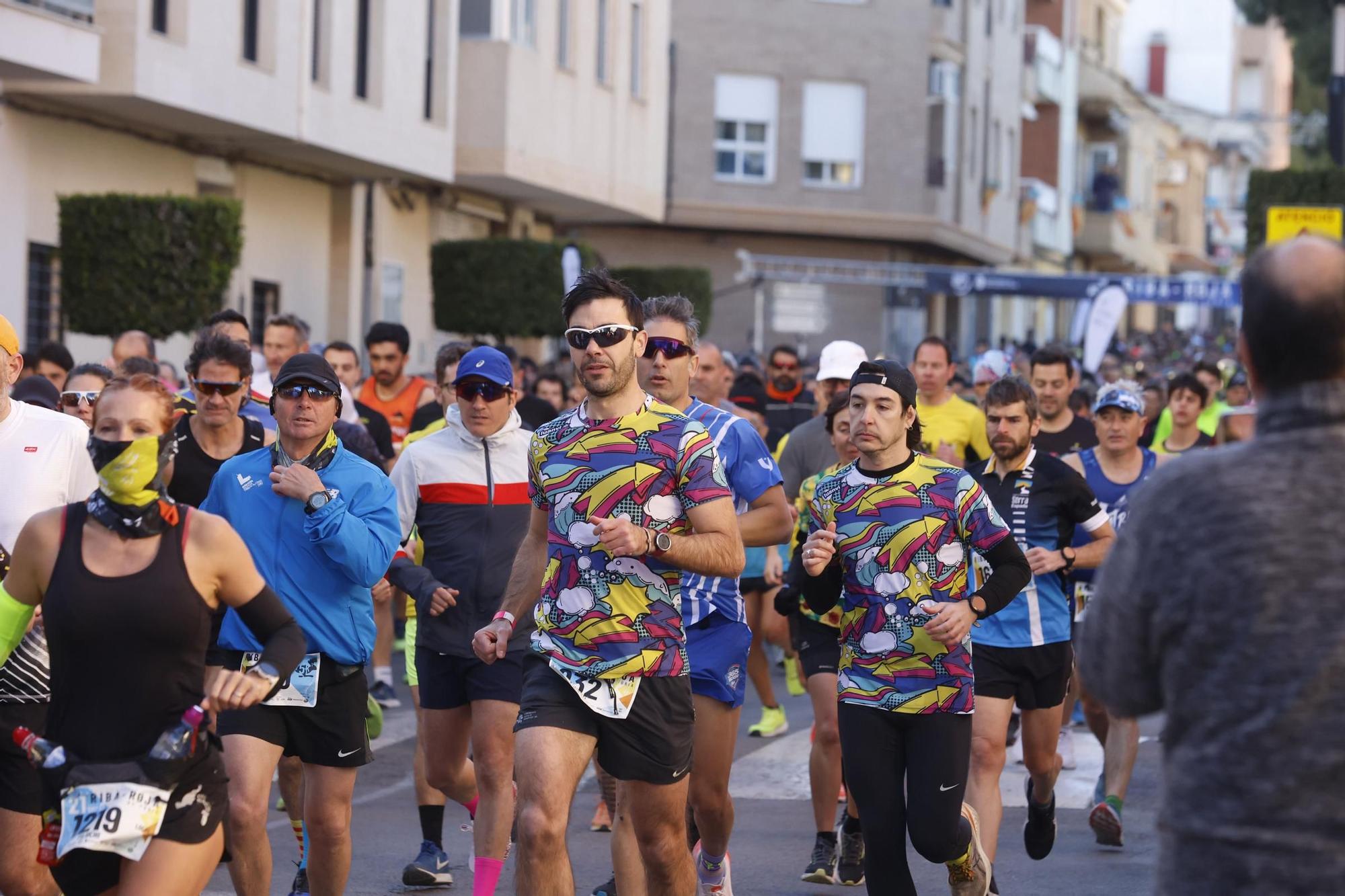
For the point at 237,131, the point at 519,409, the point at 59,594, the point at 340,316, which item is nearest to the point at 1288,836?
the point at 59,594

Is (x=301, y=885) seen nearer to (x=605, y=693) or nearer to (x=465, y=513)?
(x=465, y=513)

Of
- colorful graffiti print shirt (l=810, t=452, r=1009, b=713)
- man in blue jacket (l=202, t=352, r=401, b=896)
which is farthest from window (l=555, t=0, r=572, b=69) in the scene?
colorful graffiti print shirt (l=810, t=452, r=1009, b=713)

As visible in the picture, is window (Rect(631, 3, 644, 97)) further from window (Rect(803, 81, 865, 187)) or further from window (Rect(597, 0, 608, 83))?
window (Rect(803, 81, 865, 187))

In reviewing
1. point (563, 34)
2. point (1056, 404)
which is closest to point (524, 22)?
point (563, 34)

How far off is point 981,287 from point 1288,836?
29.1 m

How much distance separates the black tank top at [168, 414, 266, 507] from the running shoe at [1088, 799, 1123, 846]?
4.03m

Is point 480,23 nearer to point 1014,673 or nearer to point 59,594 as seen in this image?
point 1014,673

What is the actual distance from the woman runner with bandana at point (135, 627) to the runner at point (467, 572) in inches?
108

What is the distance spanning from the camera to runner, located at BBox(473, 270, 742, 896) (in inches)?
238

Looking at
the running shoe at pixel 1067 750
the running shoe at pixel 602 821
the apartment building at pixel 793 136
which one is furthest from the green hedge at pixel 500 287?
the apartment building at pixel 793 136

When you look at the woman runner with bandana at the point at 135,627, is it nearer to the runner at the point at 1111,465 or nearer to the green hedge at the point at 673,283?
the runner at the point at 1111,465

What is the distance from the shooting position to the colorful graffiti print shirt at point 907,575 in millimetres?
6926

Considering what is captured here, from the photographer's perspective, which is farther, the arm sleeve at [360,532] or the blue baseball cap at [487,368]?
the blue baseball cap at [487,368]

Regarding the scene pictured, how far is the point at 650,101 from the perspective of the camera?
3381 cm
